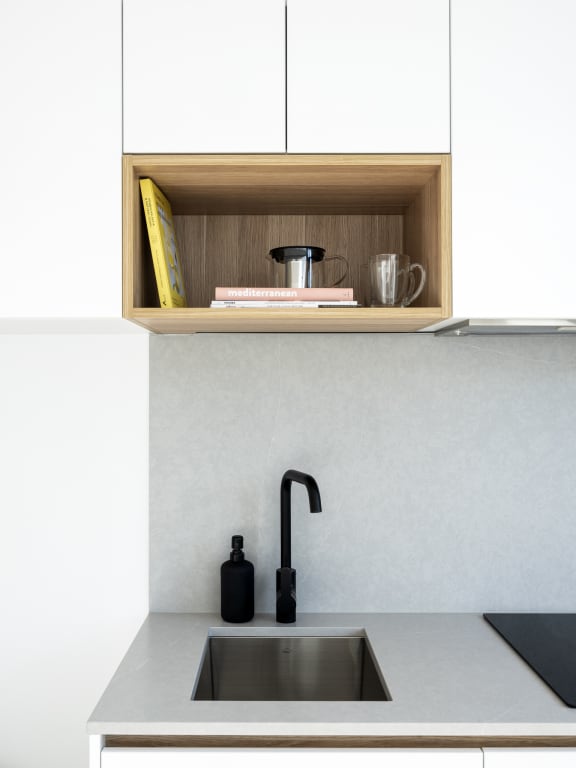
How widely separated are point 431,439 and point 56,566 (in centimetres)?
105

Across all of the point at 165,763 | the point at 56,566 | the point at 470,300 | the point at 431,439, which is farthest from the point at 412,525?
the point at 56,566

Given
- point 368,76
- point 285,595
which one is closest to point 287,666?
point 285,595

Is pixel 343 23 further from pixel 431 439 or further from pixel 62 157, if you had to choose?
pixel 431 439

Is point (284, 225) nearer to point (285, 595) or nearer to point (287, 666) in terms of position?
point (285, 595)

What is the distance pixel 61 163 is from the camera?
1356 millimetres

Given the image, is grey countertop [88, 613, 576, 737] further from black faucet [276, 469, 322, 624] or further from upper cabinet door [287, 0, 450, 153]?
upper cabinet door [287, 0, 450, 153]

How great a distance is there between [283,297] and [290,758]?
881mm

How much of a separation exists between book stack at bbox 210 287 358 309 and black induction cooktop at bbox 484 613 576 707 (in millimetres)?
858

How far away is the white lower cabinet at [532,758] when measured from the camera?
46.4 inches

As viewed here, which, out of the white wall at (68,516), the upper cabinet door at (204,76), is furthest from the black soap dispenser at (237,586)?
the upper cabinet door at (204,76)

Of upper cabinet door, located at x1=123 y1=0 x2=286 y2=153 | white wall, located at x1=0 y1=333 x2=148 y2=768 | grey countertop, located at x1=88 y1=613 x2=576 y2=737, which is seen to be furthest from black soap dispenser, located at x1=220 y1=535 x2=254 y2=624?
upper cabinet door, located at x1=123 y1=0 x2=286 y2=153

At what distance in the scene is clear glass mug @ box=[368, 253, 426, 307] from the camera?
1494 mm

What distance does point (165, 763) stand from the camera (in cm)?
118

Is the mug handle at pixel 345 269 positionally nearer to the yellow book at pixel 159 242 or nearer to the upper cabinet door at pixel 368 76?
the upper cabinet door at pixel 368 76
